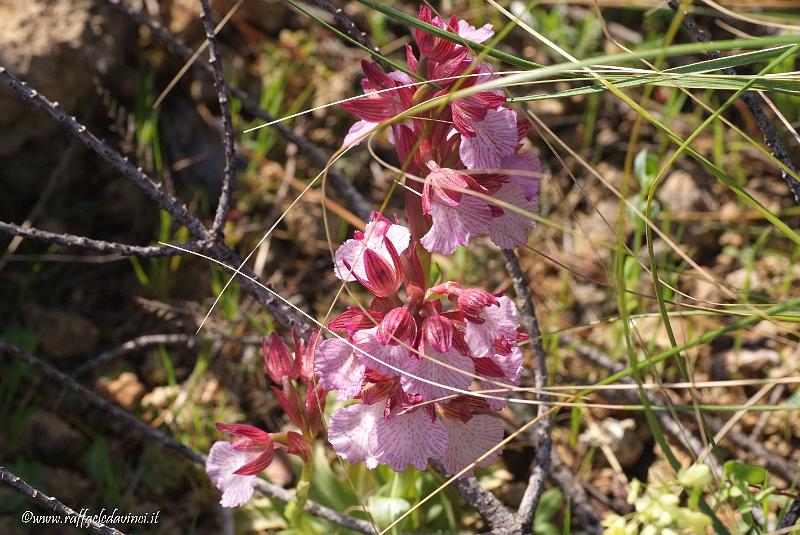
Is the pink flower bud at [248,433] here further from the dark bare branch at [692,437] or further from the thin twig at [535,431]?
the dark bare branch at [692,437]

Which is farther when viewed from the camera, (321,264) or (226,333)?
(321,264)

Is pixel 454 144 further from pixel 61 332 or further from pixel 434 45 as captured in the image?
pixel 61 332

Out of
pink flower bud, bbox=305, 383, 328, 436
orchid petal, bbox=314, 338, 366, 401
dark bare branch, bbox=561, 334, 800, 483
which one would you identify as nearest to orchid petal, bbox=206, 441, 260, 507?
pink flower bud, bbox=305, 383, 328, 436

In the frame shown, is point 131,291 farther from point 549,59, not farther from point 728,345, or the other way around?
point 728,345

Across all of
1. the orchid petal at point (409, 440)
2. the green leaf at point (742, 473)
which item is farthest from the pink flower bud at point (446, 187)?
the green leaf at point (742, 473)

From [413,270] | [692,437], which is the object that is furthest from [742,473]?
[413,270]

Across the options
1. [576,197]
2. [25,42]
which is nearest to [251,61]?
[25,42]
